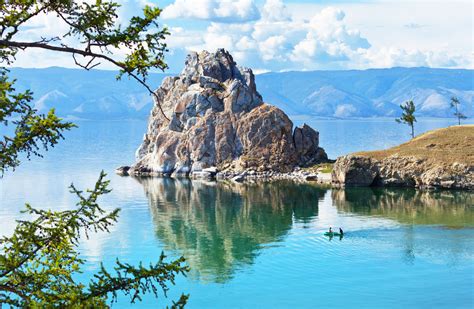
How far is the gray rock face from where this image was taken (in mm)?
113500

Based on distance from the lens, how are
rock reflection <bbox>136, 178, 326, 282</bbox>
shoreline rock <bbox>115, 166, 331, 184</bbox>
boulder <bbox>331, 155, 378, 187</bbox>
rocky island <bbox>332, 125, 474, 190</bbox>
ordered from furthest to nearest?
shoreline rock <bbox>115, 166, 331, 184</bbox>, boulder <bbox>331, 155, 378, 187</bbox>, rocky island <bbox>332, 125, 474, 190</bbox>, rock reflection <bbox>136, 178, 326, 282</bbox>

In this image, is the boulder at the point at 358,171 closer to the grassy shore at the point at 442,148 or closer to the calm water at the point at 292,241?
the grassy shore at the point at 442,148

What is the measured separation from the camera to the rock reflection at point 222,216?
2707 inches

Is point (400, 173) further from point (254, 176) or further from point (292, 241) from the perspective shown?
point (292, 241)

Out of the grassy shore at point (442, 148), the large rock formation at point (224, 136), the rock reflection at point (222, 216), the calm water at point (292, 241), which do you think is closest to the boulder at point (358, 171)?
the grassy shore at point (442, 148)

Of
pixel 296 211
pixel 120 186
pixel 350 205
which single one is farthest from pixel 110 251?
pixel 120 186

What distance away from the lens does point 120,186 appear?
5192 inches

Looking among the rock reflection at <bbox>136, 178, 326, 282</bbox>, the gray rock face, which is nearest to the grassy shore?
the gray rock face

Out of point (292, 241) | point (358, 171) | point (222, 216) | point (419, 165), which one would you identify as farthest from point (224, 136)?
point (292, 241)

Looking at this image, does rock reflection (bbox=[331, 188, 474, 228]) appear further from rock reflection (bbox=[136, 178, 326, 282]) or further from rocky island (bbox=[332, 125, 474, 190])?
rock reflection (bbox=[136, 178, 326, 282])

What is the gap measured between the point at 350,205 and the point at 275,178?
38.1 meters

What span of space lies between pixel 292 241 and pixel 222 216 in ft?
78.1

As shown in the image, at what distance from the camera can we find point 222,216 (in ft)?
313

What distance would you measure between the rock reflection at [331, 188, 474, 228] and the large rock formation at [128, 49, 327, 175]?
2901 cm
